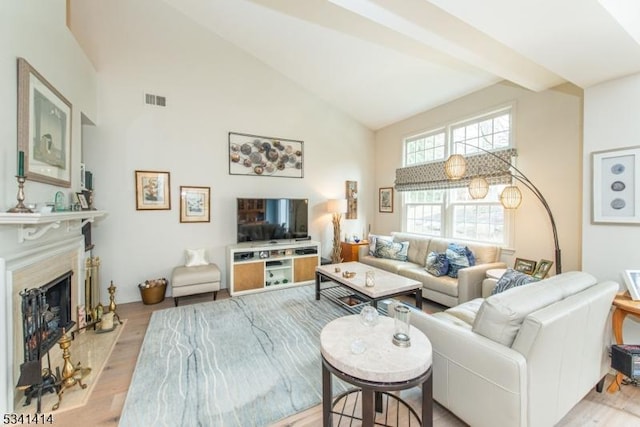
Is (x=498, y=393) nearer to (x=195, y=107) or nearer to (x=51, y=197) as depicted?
(x=51, y=197)

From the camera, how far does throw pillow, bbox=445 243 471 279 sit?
3459 millimetres

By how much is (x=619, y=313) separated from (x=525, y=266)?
117 cm

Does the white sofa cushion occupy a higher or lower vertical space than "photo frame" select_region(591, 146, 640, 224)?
lower

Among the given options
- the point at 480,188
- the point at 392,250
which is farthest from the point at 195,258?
the point at 480,188

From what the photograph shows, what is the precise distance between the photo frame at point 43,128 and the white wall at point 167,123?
3.64 feet

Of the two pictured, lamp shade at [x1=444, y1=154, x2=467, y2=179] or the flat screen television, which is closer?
lamp shade at [x1=444, y1=154, x2=467, y2=179]

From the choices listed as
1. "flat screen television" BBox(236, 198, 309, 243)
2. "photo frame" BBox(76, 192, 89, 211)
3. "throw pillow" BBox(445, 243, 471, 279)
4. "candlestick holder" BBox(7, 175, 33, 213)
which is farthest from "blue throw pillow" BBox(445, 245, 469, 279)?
"photo frame" BBox(76, 192, 89, 211)

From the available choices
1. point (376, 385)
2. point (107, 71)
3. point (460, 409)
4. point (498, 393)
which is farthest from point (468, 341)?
point (107, 71)

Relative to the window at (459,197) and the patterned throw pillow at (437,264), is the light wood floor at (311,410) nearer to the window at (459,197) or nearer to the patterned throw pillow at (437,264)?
the patterned throw pillow at (437,264)

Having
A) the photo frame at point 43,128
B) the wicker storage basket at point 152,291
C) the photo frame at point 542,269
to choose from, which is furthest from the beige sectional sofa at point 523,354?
the wicker storage basket at point 152,291

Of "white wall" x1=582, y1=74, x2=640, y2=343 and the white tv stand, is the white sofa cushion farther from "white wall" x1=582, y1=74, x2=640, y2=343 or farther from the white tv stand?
the white tv stand

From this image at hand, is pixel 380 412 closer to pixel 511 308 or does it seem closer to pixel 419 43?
pixel 511 308

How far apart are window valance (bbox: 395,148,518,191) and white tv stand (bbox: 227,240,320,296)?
2.10m

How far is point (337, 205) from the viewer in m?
5.01
